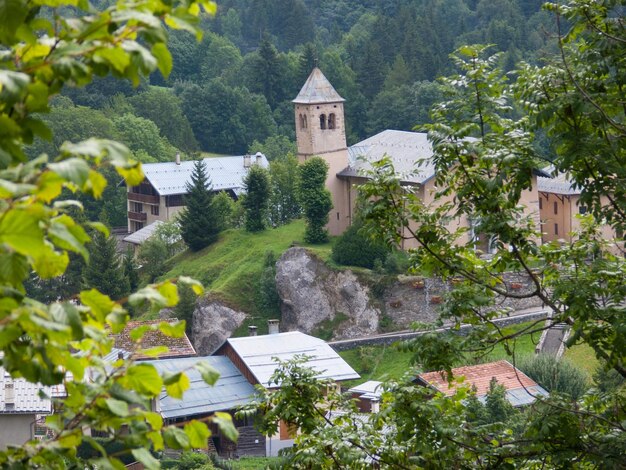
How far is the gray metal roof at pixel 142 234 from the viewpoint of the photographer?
2301 inches

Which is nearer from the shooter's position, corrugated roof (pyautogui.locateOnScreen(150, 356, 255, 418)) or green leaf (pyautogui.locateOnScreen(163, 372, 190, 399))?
green leaf (pyautogui.locateOnScreen(163, 372, 190, 399))

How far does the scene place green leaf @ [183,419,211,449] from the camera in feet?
12.1

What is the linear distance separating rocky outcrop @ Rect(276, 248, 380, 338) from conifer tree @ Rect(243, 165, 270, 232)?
4594 millimetres

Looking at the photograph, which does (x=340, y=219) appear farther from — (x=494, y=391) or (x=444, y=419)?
(x=444, y=419)

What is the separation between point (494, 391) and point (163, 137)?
5726 centimetres

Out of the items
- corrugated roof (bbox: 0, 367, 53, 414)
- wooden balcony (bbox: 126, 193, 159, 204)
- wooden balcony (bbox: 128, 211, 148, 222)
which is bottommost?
corrugated roof (bbox: 0, 367, 53, 414)

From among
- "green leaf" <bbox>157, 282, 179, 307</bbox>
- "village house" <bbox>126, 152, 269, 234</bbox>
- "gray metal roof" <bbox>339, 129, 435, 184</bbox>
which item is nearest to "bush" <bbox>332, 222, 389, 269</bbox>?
"gray metal roof" <bbox>339, 129, 435, 184</bbox>

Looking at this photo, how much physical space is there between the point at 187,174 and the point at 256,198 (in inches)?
570

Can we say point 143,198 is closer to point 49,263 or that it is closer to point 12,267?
point 49,263

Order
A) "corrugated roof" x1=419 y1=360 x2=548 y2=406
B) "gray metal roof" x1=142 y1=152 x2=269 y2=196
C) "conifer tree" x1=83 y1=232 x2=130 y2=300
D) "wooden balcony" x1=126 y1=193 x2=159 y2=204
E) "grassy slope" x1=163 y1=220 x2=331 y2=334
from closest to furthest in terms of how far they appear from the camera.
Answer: "corrugated roof" x1=419 y1=360 x2=548 y2=406, "grassy slope" x1=163 y1=220 x2=331 y2=334, "conifer tree" x1=83 y1=232 x2=130 y2=300, "gray metal roof" x1=142 y1=152 x2=269 y2=196, "wooden balcony" x1=126 y1=193 x2=159 y2=204

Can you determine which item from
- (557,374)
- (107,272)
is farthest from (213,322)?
(557,374)

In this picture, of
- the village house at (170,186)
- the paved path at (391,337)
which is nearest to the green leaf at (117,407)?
the paved path at (391,337)

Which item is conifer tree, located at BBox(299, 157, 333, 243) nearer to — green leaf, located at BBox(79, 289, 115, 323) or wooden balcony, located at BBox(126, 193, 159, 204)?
wooden balcony, located at BBox(126, 193, 159, 204)

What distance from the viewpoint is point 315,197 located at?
4572cm
